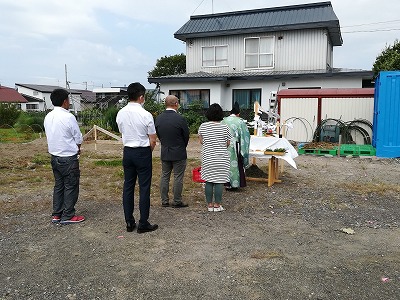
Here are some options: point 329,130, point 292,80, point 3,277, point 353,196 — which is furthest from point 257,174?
point 292,80

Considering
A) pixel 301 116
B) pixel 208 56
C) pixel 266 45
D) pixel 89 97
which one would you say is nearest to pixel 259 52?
pixel 266 45

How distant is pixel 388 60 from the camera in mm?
22125

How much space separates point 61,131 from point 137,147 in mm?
1070

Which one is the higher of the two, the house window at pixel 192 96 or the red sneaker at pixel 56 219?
the house window at pixel 192 96

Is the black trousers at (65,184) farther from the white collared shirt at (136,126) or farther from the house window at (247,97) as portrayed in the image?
the house window at (247,97)

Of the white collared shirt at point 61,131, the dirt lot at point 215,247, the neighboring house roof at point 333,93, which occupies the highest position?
the neighboring house roof at point 333,93

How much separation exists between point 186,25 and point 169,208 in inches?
719

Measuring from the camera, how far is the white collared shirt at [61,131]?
15.3 feet

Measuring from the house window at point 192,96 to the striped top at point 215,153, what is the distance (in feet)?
48.1

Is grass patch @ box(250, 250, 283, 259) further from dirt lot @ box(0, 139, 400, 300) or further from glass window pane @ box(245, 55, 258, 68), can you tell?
glass window pane @ box(245, 55, 258, 68)

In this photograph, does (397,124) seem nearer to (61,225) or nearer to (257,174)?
(257,174)

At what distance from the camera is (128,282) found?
323cm

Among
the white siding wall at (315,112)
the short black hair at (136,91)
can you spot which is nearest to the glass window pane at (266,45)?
the white siding wall at (315,112)

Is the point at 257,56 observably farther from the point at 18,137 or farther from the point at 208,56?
the point at 18,137
